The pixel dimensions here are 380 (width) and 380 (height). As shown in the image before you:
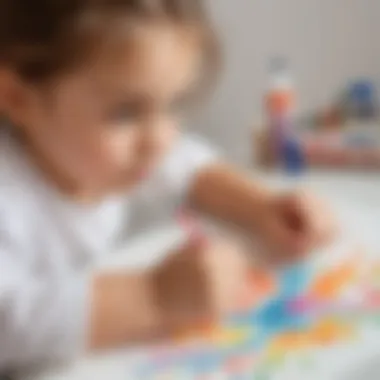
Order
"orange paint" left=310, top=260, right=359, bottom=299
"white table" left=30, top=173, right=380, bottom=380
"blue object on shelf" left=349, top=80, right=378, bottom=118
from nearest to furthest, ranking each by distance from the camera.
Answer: "white table" left=30, top=173, right=380, bottom=380, "orange paint" left=310, top=260, right=359, bottom=299, "blue object on shelf" left=349, top=80, right=378, bottom=118

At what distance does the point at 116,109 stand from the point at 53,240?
0.14 metres

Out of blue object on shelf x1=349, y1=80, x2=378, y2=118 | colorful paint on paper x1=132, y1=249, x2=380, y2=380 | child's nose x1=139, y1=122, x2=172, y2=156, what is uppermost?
blue object on shelf x1=349, y1=80, x2=378, y2=118

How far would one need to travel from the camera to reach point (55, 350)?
1.89 feet

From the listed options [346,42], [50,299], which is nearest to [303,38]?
[346,42]

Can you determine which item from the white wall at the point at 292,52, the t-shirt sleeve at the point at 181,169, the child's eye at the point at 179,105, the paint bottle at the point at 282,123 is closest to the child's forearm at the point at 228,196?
the t-shirt sleeve at the point at 181,169

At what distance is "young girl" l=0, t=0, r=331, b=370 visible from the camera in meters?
0.58

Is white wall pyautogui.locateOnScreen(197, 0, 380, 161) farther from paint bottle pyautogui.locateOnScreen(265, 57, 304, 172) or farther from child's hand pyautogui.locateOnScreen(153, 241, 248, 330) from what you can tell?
child's hand pyautogui.locateOnScreen(153, 241, 248, 330)

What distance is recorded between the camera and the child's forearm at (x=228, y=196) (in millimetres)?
795

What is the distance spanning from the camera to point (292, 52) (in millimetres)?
1276

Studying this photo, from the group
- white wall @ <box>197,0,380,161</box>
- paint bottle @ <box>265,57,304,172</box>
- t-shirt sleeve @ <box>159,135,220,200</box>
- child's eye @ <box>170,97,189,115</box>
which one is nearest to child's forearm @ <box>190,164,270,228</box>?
t-shirt sleeve @ <box>159,135,220,200</box>

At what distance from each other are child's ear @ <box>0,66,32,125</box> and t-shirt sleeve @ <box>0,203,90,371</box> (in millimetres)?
124

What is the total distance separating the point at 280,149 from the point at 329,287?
1.42 ft

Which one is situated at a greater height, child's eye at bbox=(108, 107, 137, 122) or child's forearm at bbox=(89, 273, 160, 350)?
child's eye at bbox=(108, 107, 137, 122)

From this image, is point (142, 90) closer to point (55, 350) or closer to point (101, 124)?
point (101, 124)
